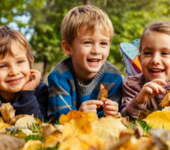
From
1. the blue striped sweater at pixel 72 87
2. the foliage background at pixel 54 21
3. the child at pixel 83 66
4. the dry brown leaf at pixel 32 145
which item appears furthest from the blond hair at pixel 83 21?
the foliage background at pixel 54 21

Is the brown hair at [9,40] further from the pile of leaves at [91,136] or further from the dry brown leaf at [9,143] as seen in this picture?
the dry brown leaf at [9,143]

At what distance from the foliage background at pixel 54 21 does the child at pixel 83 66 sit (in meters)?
5.72

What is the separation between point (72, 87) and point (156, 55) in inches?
37.0

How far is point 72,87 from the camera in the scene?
230 centimetres

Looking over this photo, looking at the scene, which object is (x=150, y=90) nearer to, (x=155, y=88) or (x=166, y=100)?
(x=155, y=88)

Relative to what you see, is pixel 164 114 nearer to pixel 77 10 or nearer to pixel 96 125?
pixel 96 125

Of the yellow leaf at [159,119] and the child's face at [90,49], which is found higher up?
the child's face at [90,49]

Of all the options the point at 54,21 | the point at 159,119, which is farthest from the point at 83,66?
the point at 54,21

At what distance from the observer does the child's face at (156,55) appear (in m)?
2.04

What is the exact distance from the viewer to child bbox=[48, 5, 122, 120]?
7.14 feet

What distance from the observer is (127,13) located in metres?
8.48

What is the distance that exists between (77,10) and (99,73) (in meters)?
0.77

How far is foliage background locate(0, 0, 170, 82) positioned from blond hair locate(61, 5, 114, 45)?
5.71 m

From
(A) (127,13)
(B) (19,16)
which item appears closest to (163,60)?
(A) (127,13)
